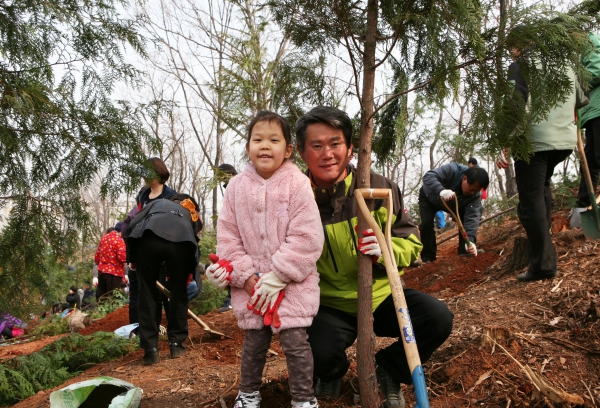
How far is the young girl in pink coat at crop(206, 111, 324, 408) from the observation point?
2189 millimetres

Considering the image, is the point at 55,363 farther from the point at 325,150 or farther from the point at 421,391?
the point at 421,391

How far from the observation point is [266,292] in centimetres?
217

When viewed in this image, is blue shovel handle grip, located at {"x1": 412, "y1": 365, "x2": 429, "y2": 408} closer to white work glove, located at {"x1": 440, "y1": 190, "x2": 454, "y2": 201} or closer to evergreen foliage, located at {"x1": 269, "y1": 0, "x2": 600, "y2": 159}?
evergreen foliage, located at {"x1": 269, "y1": 0, "x2": 600, "y2": 159}

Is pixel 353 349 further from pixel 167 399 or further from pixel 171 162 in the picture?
pixel 171 162

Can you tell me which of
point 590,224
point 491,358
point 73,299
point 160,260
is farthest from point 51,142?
point 73,299

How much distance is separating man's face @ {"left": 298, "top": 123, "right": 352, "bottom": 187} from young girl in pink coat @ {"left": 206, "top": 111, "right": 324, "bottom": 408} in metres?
0.13

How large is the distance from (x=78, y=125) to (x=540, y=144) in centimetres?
336

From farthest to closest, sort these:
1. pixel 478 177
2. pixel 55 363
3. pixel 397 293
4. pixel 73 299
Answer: pixel 73 299, pixel 478 177, pixel 55 363, pixel 397 293

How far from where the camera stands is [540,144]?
12.0 feet

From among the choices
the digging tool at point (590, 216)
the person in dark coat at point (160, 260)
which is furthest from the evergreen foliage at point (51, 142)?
the digging tool at point (590, 216)

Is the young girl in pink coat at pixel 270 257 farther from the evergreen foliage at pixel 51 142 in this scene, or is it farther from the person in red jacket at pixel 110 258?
the person in red jacket at pixel 110 258

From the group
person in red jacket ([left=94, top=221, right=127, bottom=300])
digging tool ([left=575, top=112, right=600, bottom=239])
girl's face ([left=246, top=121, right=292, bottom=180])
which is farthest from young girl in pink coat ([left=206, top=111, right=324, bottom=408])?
person in red jacket ([left=94, top=221, right=127, bottom=300])

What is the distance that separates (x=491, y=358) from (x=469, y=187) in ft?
14.6

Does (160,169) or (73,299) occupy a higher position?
(160,169)
